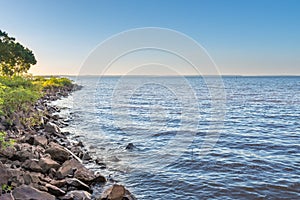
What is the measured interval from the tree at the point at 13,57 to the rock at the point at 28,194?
35.5m

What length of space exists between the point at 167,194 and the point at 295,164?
581cm

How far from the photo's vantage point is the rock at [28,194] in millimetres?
6652

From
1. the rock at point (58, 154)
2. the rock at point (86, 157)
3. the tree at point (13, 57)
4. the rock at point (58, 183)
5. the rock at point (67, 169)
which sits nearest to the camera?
the rock at point (58, 183)

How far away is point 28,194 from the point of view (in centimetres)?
678

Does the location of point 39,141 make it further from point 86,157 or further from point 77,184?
point 77,184

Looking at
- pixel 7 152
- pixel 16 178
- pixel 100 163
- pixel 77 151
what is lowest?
pixel 100 163

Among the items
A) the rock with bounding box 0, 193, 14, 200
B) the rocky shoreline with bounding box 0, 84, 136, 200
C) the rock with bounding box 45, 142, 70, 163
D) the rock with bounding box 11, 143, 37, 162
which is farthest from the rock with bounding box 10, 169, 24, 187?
the rock with bounding box 45, 142, 70, 163

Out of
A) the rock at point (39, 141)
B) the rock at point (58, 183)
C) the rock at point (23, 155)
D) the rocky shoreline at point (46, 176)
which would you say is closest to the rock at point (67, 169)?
the rocky shoreline at point (46, 176)

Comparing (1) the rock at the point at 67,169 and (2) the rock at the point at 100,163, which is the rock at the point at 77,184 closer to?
(1) the rock at the point at 67,169

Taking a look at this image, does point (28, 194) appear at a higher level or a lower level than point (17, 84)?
lower

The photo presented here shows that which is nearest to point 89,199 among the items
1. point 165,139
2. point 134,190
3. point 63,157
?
point 134,190

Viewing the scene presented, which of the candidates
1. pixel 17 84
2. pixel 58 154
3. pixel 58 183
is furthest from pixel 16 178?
pixel 17 84

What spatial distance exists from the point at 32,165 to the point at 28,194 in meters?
2.40

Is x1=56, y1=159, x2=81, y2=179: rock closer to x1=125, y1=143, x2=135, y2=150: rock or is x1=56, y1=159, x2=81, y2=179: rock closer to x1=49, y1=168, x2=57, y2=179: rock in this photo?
x1=49, y1=168, x2=57, y2=179: rock
